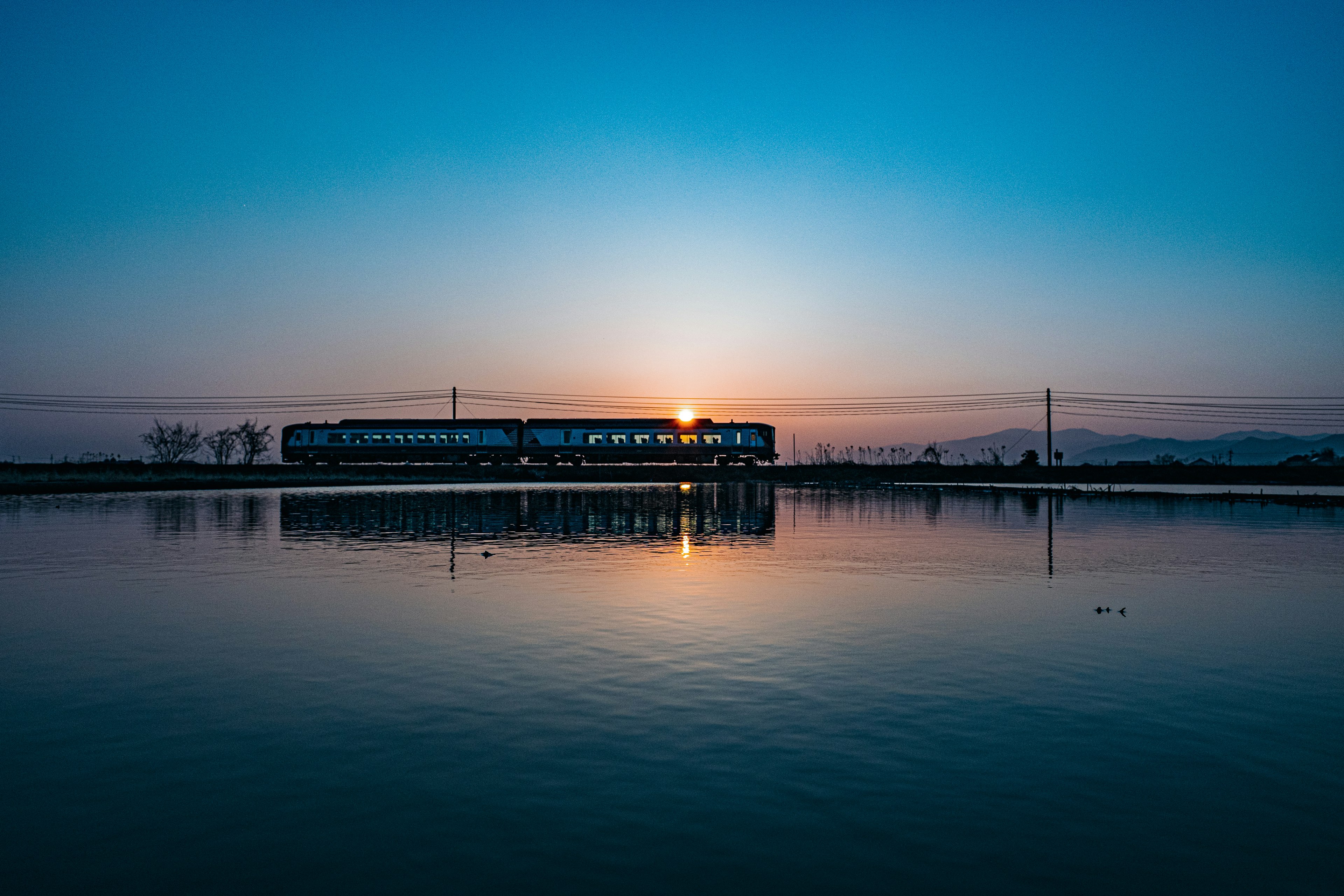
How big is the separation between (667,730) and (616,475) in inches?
3070

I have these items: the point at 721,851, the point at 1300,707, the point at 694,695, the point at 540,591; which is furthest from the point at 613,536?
the point at 721,851

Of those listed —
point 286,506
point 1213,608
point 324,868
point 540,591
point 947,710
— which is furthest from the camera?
point 286,506

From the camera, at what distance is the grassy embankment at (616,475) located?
288 ft

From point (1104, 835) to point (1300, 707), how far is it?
6.22 m

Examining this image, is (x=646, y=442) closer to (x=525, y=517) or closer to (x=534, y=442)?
(x=534, y=442)

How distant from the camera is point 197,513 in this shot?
49.0 metres

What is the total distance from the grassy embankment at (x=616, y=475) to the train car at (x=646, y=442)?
1477mm

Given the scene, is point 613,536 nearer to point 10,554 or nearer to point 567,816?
point 10,554

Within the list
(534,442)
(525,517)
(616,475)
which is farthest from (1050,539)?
(534,442)

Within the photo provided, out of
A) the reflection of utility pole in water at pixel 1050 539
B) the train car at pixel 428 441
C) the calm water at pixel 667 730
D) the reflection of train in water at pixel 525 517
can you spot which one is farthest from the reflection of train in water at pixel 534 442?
the calm water at pixel 667 730

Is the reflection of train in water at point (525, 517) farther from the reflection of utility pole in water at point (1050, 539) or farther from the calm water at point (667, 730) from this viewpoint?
the calm water at point (667, 730)

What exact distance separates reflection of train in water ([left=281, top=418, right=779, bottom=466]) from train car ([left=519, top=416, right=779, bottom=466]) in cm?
7

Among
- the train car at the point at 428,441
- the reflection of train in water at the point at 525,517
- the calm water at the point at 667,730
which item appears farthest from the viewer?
the train car at the point at 428,441

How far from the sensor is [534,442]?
92375mm
